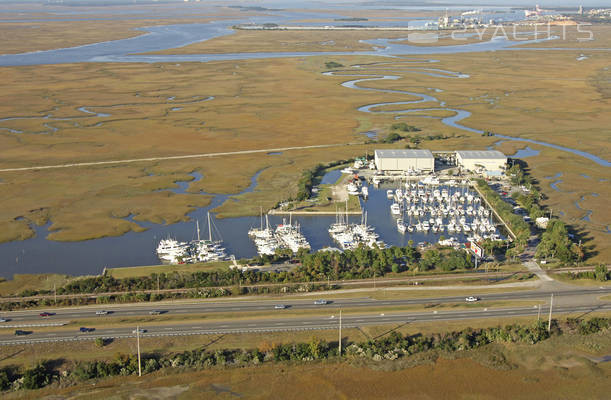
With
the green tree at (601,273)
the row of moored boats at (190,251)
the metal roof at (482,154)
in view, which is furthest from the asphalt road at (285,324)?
the metal roof at (482,154)

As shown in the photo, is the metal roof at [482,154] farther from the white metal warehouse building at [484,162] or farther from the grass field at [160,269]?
the grass field at [160,269]

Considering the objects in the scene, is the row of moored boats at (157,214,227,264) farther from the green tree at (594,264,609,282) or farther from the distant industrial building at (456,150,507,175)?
the distant industrial building at (456,150,507,175)

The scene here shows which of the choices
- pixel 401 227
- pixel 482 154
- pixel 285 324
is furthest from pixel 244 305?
pixel 482 154

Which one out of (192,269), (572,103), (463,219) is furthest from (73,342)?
(572,103)

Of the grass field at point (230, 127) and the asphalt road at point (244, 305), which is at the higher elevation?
the grass field at point (230, 127)

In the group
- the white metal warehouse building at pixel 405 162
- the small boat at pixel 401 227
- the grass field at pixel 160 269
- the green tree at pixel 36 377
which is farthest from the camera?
the white metal warehouse building at pixel 405 162
